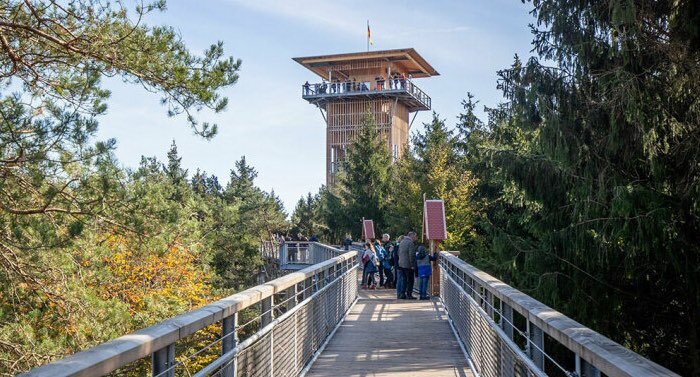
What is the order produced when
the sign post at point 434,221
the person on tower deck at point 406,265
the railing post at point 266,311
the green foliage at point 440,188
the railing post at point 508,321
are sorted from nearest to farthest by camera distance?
the railing post at point 508,321
the railing post at point 266,311
the person on tower deck at point 406,265
the sign post at point 434,221
the green foliage at point 440,188

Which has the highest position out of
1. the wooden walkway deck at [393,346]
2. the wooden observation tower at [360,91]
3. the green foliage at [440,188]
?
the wooden observation tower at [360,91]

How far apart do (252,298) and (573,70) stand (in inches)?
466

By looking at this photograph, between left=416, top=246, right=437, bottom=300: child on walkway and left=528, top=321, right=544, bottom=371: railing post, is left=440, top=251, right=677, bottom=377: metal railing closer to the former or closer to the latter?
left=528, top=321, right=544, bottom=371: railing post

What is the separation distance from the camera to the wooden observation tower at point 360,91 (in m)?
79.2

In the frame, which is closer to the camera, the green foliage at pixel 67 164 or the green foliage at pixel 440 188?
the green foliage at pixel 67 164

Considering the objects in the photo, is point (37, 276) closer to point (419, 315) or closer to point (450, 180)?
point (419, 315)

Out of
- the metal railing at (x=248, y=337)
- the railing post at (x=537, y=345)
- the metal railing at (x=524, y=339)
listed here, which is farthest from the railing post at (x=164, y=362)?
the railing post at (x=537, y=345)

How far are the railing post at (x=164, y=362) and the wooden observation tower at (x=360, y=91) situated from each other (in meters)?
74.5

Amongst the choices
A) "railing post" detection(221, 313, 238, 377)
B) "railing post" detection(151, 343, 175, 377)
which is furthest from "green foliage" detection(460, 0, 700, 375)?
"railing post" detection(151, 343, 175, 377)

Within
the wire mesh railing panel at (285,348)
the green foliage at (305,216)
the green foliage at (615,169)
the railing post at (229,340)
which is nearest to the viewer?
the railing post at (229,340)

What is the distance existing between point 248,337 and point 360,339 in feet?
20.9

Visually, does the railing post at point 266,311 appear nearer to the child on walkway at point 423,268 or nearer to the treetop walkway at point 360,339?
the treetop walkway at point 360,339

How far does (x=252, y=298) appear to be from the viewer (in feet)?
20.9

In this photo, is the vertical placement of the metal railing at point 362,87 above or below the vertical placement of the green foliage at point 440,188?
above
